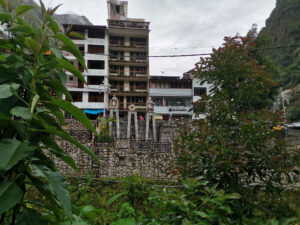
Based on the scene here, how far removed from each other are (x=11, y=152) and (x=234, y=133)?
3.05 meters

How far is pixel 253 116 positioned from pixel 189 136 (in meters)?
1.03

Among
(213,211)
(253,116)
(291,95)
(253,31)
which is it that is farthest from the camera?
(291,95)

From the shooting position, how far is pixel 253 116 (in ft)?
10.2

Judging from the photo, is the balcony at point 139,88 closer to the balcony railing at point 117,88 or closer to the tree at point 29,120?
the balcony railing at point 117,88

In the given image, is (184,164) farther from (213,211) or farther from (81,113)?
(81,113)

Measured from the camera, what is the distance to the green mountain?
123 ft

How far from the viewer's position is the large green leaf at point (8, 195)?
74cm

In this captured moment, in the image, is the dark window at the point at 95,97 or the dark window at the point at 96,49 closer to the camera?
the dark window at the point at 95,97

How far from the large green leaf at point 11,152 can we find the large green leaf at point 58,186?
9 centimetres

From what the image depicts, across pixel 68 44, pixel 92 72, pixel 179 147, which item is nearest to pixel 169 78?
pixel 92 72

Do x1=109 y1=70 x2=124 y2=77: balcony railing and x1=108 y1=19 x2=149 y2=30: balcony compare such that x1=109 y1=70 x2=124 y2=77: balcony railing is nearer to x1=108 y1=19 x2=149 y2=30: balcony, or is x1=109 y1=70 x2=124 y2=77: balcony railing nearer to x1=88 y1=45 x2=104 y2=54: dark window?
x1=88 y1=45 x2=104 y2=54: dark window

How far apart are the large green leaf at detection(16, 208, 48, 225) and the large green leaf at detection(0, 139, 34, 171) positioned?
0.92ft

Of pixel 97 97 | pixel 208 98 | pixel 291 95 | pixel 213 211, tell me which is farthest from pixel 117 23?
pixel 291 95

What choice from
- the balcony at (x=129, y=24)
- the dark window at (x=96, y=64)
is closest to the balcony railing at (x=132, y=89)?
the dark window at (x=96, y=64)
